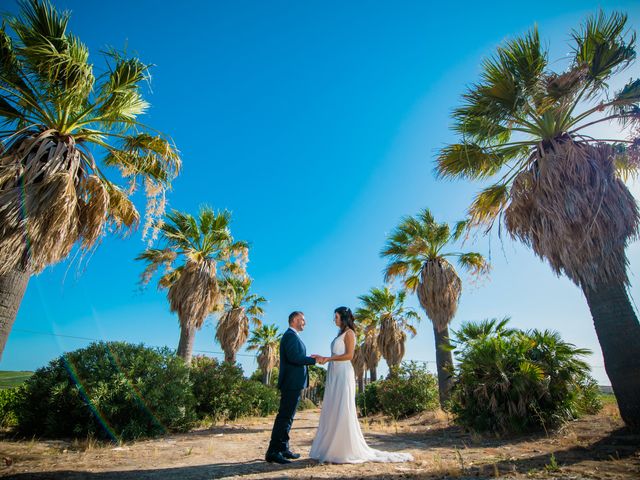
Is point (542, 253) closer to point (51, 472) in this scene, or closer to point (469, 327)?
point (469, 327)

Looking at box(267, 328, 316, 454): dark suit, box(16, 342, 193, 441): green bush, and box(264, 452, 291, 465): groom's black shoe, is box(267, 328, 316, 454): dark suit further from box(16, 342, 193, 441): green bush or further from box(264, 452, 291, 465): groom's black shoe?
box(16, 342, 193, 441): green bush

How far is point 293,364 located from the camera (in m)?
5.23

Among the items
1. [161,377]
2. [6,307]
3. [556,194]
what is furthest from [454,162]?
[6,307]

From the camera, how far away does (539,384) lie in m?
7.43

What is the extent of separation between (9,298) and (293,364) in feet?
15.1

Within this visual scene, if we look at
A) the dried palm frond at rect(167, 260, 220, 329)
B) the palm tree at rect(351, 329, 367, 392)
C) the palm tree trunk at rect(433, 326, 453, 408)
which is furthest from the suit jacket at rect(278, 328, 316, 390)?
the palm tree at rect(351, 329, 367, 392)

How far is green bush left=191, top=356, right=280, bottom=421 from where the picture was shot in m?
11.9

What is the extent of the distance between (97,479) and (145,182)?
587cm

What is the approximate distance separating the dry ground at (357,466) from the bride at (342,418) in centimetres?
28

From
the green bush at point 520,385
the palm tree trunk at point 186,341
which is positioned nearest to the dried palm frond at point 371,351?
the palm tree trunk at point 186,341

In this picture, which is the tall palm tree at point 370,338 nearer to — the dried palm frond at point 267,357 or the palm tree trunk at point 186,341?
the dried palm frond at point 267,357

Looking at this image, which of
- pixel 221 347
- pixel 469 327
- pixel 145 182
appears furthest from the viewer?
pixel 221 347

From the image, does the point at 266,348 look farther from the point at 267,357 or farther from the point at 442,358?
the point at 442,358

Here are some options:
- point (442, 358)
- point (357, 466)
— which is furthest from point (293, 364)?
point (442, 358)
